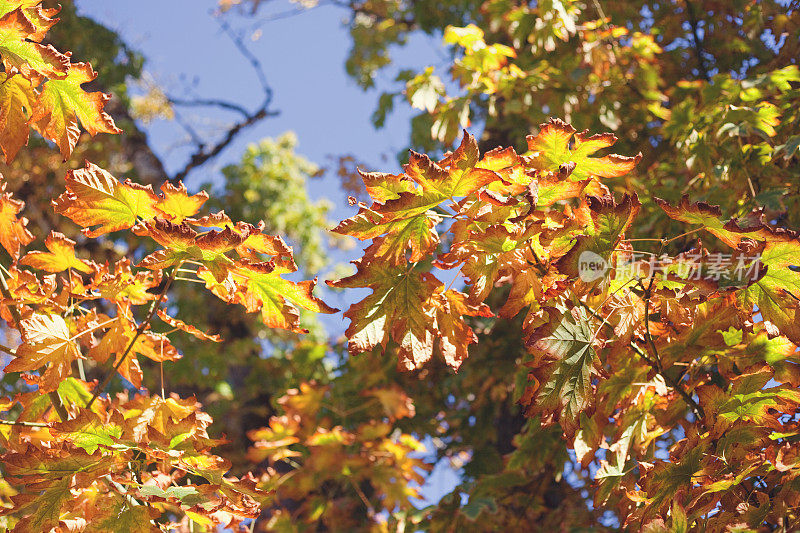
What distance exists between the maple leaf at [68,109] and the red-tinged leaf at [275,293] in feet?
1.18

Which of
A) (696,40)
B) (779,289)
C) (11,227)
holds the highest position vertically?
(11,227)

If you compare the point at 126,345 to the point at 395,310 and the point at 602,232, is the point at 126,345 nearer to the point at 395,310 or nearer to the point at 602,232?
the point at 395,310

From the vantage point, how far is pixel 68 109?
3.89 ft

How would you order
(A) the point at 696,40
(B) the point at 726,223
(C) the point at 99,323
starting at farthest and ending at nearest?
(A) the point at 696,40 < (C) the point at 99,323 < (B) the point at 726,223

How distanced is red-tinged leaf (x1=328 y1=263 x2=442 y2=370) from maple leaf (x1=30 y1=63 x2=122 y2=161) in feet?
1.78

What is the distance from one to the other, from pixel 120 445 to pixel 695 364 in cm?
109

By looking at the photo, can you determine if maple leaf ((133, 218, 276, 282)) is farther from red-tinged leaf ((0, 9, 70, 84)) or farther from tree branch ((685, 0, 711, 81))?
tree branch ((685, 0, 711, 81))

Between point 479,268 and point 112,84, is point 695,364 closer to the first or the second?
point 479,268

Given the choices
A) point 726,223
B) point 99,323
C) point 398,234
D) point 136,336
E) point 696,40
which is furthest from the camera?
point 696,40

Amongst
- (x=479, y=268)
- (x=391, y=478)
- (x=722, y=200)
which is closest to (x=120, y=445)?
(x=479, y=268)

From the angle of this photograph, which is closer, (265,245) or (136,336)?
(265,245)

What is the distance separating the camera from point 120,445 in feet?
3.73

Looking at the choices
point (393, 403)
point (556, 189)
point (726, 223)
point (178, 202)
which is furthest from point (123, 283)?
point (393, 403)

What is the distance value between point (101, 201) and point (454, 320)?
2.20 ft
